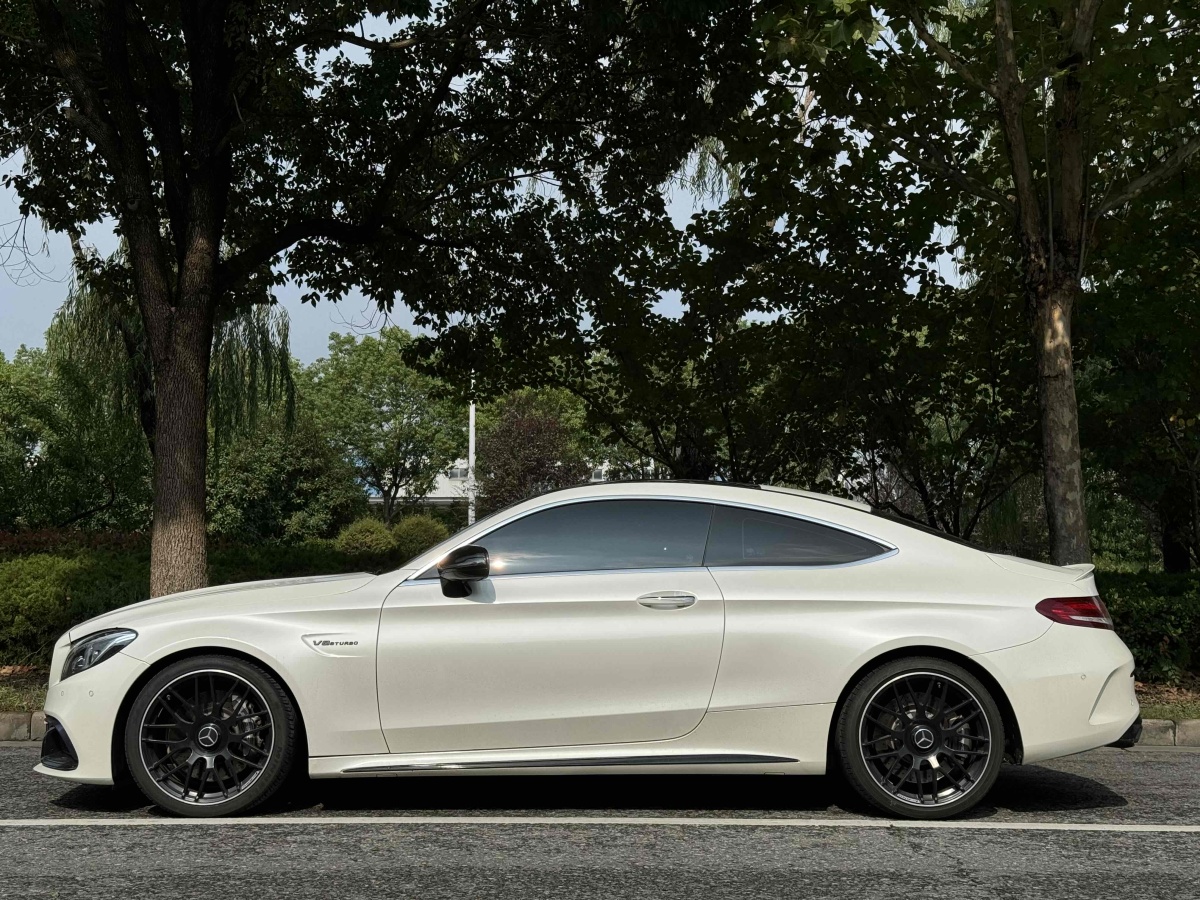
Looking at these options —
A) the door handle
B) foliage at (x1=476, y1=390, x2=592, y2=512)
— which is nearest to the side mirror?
the door handle

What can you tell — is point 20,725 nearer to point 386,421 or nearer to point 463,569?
point 463,569

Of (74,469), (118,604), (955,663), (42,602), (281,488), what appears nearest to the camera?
(955,663)

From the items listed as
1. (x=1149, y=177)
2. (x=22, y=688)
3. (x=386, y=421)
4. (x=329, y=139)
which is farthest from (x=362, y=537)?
→ (x=1149, y=177)

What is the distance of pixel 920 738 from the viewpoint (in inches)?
229

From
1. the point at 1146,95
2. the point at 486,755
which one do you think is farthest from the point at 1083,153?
the point at 486,755

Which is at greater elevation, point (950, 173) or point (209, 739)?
point (950, 173)

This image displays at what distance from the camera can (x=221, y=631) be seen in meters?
5.89

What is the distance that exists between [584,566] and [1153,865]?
264 centimetres

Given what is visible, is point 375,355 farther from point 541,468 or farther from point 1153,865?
point 1153,865

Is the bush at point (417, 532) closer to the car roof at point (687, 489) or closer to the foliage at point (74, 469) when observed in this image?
the foliage at point (74, 469)

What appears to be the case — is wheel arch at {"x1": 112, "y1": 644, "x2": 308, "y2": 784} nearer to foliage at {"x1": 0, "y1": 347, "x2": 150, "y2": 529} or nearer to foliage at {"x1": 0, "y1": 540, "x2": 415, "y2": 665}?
foliage at {"x1": 0, "y1": 540, "x2": 415, "y2": 665}

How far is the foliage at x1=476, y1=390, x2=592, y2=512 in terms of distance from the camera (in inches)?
2037

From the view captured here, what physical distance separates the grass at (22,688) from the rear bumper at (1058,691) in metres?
5.85

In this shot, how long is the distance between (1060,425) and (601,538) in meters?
5.31
